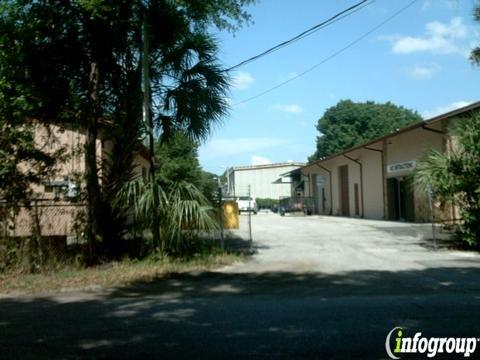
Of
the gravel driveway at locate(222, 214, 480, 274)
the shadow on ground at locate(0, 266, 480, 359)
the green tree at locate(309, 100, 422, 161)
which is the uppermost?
the green tree at locate(309, 100, 422, 161)

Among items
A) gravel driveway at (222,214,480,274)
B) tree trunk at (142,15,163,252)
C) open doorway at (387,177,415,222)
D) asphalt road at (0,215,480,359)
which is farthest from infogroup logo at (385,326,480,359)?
open doorway at (387,177,415,222)

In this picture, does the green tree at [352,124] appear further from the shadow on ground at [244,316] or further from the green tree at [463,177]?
the shadow on ground at [244,316]

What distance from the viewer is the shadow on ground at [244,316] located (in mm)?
5988

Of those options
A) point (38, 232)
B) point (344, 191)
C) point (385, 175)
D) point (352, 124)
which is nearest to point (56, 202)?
point (38, 232)

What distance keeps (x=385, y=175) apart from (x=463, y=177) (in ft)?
48.3

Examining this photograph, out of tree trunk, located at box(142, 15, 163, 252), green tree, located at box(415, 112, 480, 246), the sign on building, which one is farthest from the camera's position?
the sign on building

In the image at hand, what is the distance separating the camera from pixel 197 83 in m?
14.1

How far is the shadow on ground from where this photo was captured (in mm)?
5988

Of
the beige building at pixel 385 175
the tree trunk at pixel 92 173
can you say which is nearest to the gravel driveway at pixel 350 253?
the beige building at pixel 385 175

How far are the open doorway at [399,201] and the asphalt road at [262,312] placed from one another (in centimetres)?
1386

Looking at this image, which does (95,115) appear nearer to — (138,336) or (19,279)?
(19,279)

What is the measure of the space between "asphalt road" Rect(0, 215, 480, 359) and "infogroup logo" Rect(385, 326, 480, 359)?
0.11 meters

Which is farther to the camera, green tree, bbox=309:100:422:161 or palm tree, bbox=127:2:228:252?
green tree, bbox=309:100:422:161

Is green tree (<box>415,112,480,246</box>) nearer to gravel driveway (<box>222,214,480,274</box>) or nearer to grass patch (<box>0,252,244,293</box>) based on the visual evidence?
gravel driveway (<box>222,214,480,274</box>)
